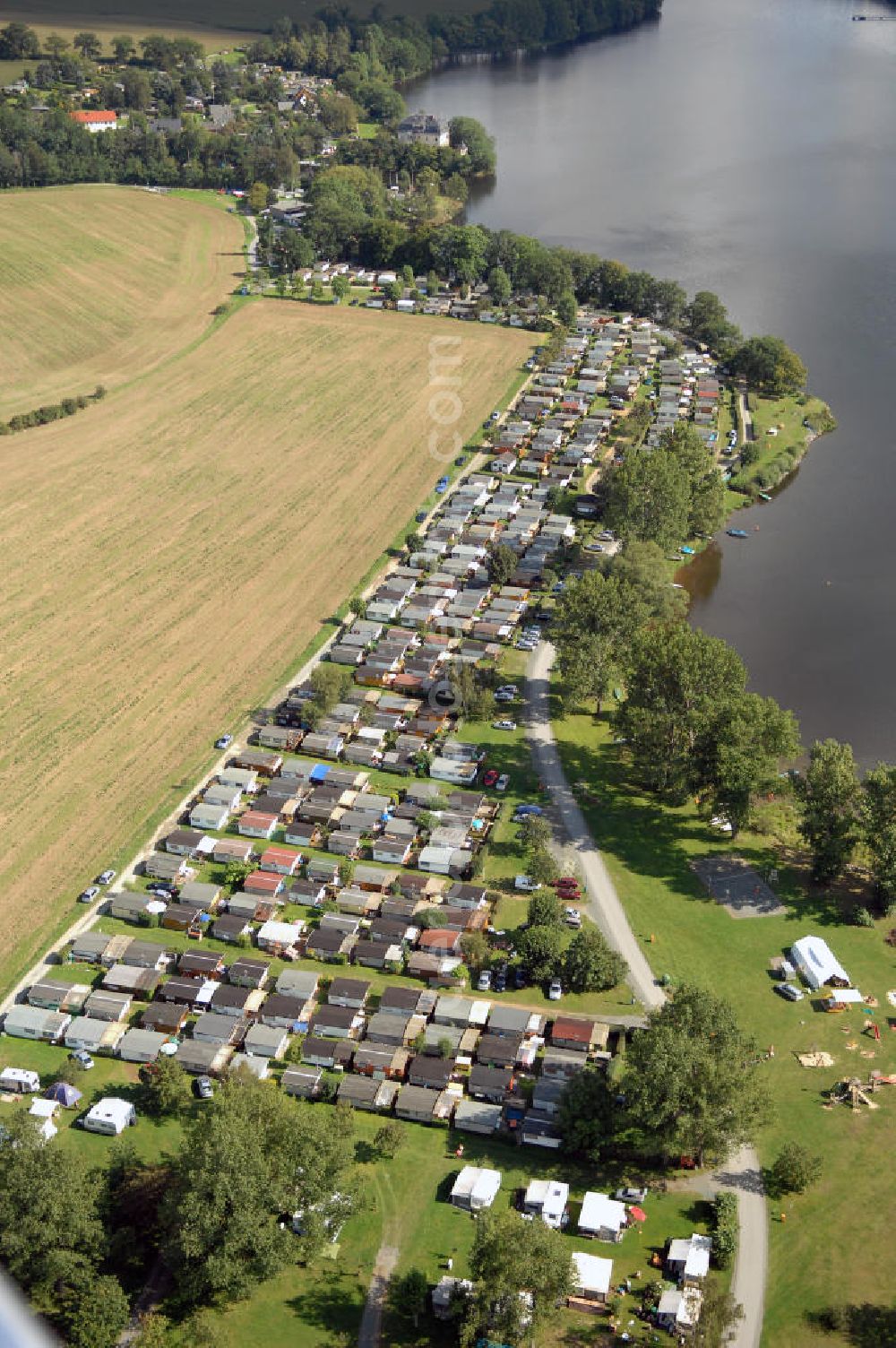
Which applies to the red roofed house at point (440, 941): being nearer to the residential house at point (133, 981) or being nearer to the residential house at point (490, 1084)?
the residential house at point (490, 1084)

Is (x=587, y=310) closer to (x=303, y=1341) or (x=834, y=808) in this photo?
(x=834, y=808)

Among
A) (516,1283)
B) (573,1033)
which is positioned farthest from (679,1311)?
(573,1033)

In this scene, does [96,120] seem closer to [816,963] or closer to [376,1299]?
[816,963]

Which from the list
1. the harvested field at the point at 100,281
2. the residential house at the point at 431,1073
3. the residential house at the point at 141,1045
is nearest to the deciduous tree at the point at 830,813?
the residential house at the point at 431,1073

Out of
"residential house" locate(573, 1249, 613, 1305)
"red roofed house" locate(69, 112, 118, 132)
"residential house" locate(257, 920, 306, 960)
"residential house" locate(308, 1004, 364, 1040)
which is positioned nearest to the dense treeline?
"red roofed house" locate(69, 112, 118, 132)

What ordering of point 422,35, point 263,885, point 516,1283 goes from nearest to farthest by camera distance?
point 516,1283, point 263,885, point 422,35

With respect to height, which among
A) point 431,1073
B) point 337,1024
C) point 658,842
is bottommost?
point 431,1073
